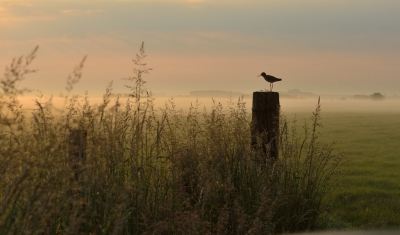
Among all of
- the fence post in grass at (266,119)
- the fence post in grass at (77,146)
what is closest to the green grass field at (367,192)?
the fence post in grass at (266,119)

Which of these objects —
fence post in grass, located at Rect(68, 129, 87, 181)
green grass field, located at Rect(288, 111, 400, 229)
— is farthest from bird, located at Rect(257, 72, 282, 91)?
fence post in grass, located at Rect(68, 129, 87, 181)

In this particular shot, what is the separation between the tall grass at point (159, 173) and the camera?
14.8 feet

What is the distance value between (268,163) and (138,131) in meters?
2.02

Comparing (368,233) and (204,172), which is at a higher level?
(204,172)

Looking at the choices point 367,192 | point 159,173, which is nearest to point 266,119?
point 159,173

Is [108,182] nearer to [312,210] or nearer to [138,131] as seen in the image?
[138,131]

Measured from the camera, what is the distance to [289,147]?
7000 mm

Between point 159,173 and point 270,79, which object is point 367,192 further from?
point 159,173

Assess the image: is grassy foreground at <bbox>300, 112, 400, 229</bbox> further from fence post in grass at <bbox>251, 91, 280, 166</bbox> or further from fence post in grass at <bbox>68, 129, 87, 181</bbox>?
fence post in grass at <bbox>68, 129, 87, 181</bbox>

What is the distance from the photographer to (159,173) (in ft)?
20.4

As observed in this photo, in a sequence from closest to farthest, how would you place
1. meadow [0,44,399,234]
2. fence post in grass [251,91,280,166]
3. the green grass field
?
meadow [0,44,399,234], fence post in grass [251,91,280,166], the green grass field

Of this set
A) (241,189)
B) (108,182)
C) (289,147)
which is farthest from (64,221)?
(289,147)

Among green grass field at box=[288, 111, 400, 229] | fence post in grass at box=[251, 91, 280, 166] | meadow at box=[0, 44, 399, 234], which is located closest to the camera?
meadow at box=[0, 44, 399, 234]

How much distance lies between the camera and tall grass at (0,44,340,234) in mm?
4512
